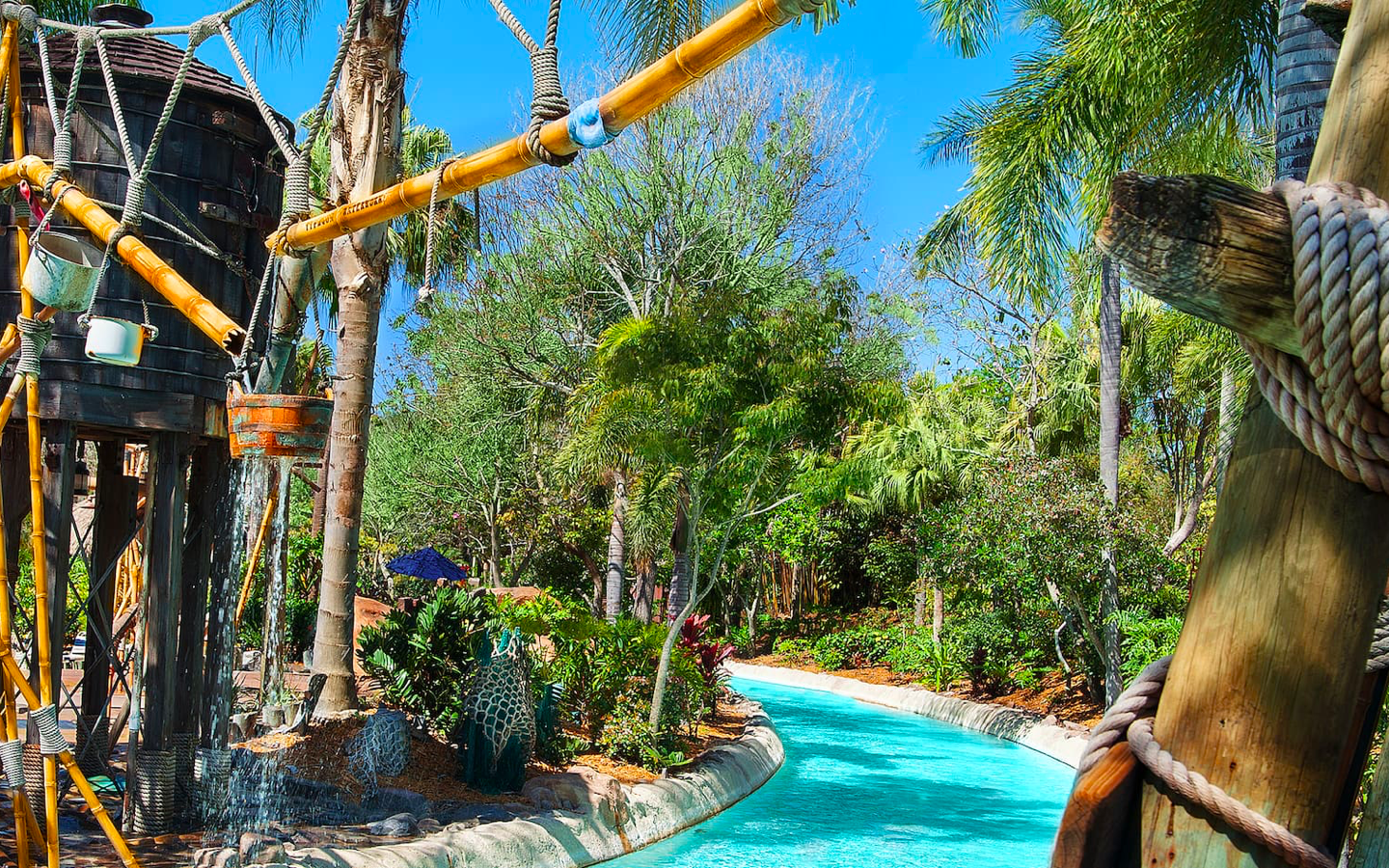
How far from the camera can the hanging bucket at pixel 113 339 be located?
4.55m

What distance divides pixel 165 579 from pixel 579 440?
332 inches

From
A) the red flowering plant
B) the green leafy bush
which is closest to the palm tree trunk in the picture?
the green leafy bush

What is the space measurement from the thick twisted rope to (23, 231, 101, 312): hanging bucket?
476 cm

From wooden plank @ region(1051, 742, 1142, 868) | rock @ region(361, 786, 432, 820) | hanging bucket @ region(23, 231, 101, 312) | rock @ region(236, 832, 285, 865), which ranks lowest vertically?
rock @ region(361, 786, 432, 820)

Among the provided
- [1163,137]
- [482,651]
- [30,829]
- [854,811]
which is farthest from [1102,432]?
[30,829]

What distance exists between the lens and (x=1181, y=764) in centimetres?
144

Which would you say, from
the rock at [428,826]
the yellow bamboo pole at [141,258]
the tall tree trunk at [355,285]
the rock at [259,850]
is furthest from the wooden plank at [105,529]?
the yellow bamboo pole at [141,258]

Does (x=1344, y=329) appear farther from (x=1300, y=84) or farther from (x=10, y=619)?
(x=10, y=619)

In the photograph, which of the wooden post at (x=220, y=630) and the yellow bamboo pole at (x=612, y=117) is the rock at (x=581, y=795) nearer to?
the wooden post at (x=220, y=630)

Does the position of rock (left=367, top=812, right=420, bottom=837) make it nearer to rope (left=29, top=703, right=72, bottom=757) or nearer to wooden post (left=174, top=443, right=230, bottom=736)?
wooden post (left=174, top=443, right=230, bottom=736)

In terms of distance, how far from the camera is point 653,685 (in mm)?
11109

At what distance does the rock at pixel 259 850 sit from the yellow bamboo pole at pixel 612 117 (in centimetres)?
317

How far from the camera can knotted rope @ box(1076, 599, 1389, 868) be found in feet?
4.54

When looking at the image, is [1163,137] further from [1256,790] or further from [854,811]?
[1256,790]
